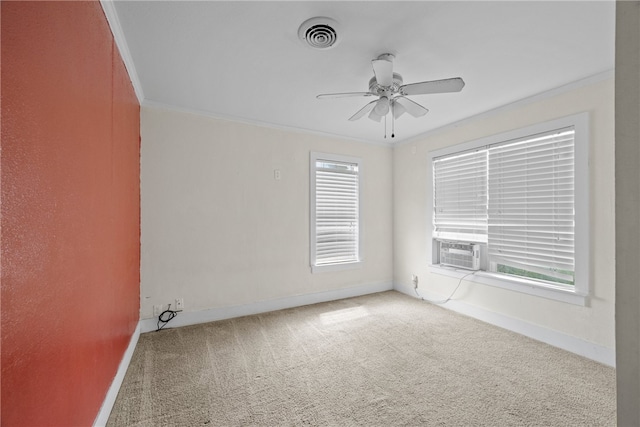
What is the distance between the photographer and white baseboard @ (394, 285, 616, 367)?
2.51 m

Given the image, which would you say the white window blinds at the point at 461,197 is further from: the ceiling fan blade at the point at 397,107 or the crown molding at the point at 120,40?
the crown molding at the point at 120,40

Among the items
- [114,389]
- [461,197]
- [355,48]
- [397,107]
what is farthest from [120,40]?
[461,197]

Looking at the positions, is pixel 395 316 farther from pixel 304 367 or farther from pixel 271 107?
pixel 271 107

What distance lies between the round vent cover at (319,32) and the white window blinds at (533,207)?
241 cm

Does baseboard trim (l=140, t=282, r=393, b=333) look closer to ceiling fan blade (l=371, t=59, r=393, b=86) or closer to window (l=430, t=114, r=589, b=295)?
window (l=430, t=114, r=589, b=295)

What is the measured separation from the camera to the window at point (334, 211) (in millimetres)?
4141

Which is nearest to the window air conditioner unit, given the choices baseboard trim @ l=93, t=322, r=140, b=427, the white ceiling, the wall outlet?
the white ceiling

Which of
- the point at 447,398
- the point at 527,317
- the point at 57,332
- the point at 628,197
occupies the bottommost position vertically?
the point at 447,398

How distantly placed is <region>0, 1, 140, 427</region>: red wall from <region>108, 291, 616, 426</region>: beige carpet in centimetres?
55

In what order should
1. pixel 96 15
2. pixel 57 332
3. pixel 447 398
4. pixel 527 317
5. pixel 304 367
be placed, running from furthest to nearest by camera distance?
pixel 527 317 → pixel 304 367 → pixel 447 398 → pixel 96 15 → pixel 57 332

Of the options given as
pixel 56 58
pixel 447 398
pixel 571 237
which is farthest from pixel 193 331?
pixel 571 237

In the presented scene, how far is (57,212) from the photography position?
44.7 inches

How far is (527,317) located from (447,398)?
1.64m

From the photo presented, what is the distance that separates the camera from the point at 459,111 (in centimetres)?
338
